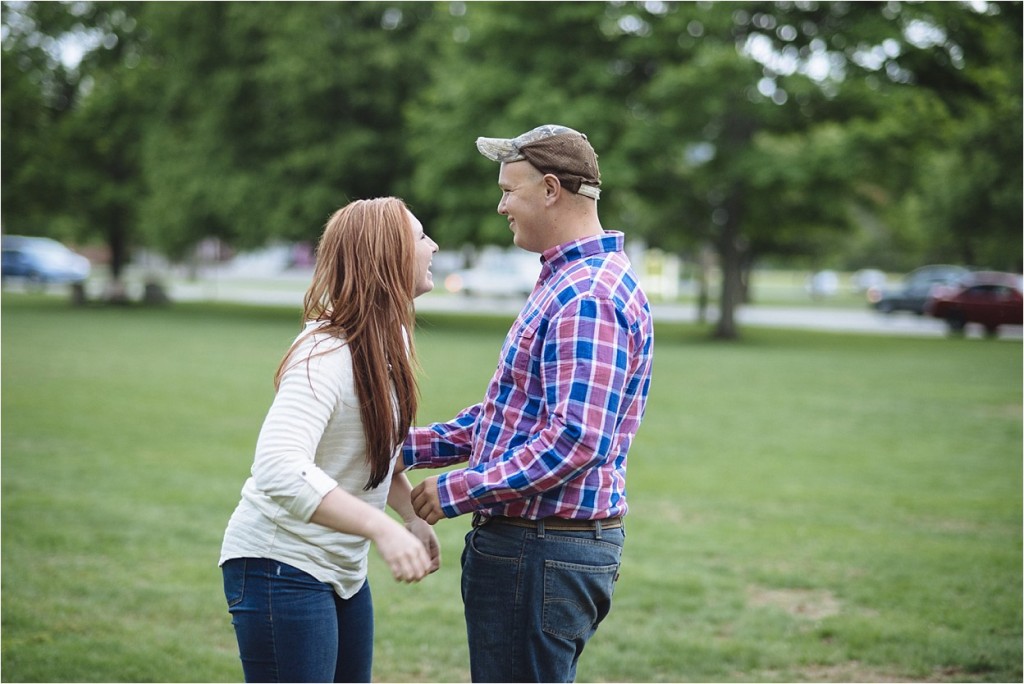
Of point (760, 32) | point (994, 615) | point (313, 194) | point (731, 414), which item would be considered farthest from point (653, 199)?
point (994, 615)

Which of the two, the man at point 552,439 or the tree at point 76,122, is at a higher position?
the tree at point 76,122

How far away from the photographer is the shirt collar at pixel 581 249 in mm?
2834

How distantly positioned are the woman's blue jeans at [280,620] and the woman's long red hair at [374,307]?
1.00ft

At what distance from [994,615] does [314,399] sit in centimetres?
517

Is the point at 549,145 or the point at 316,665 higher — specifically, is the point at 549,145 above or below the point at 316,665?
above

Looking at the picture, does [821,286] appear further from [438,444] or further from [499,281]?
[438,444]

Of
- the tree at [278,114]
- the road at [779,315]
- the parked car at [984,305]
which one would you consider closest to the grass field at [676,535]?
the tree at [278,114]

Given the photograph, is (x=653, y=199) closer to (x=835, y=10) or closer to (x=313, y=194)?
(x=835, y=10)

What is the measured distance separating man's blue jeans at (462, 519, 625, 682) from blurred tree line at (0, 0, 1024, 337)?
968 inches

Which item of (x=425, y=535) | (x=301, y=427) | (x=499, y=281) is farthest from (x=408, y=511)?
(x=499, y=281)

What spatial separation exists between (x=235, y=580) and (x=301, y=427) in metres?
0.48

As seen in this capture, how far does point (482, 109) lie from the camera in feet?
97.5

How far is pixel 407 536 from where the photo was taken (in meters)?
2.40

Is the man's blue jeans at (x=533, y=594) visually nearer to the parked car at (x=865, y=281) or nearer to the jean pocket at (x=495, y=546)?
the jean pocket at (x=495, y=546)
